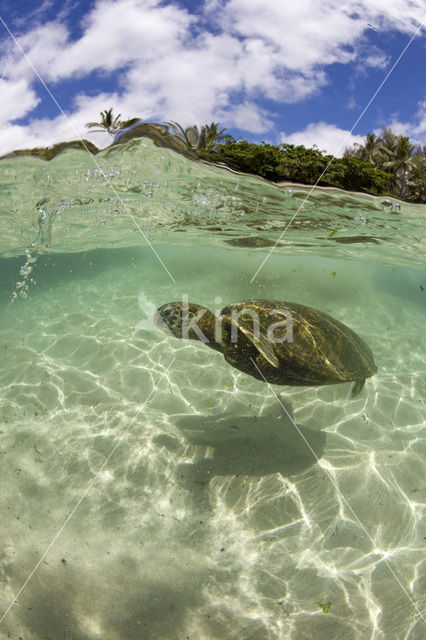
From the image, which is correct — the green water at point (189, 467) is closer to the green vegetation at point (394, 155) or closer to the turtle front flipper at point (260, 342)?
the turtle front flipper at point (260, 342)

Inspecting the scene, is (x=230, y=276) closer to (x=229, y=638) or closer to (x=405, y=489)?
(x=405, y=489)

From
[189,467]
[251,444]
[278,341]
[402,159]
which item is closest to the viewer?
[278,341]

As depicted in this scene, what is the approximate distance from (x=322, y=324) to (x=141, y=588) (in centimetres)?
476

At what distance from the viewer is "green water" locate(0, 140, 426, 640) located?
3.82m

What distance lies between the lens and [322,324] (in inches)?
240

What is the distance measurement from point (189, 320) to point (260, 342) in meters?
1.57

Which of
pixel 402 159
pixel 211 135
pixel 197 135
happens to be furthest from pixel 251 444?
pixel 402 159

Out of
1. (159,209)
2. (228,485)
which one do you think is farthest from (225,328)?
(159,209)

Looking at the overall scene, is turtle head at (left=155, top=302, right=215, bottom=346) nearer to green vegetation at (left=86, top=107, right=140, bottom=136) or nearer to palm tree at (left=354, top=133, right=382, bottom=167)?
green vegetation at (left=86, top=107, right=140, bottom=136)

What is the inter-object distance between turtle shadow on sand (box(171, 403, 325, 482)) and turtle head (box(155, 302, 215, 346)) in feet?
5.73

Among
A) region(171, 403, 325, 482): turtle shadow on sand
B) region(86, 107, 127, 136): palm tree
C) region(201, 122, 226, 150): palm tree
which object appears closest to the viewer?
region(171, 403, 325, 482): turtle shadow on sand

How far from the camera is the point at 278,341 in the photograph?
5418 millimetres

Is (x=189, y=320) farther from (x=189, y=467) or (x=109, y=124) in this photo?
(x=109, y=124)

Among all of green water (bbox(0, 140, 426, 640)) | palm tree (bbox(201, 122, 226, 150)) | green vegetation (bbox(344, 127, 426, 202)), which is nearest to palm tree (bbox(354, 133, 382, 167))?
green vegetation (bbox(344, 127, 426, 202))
